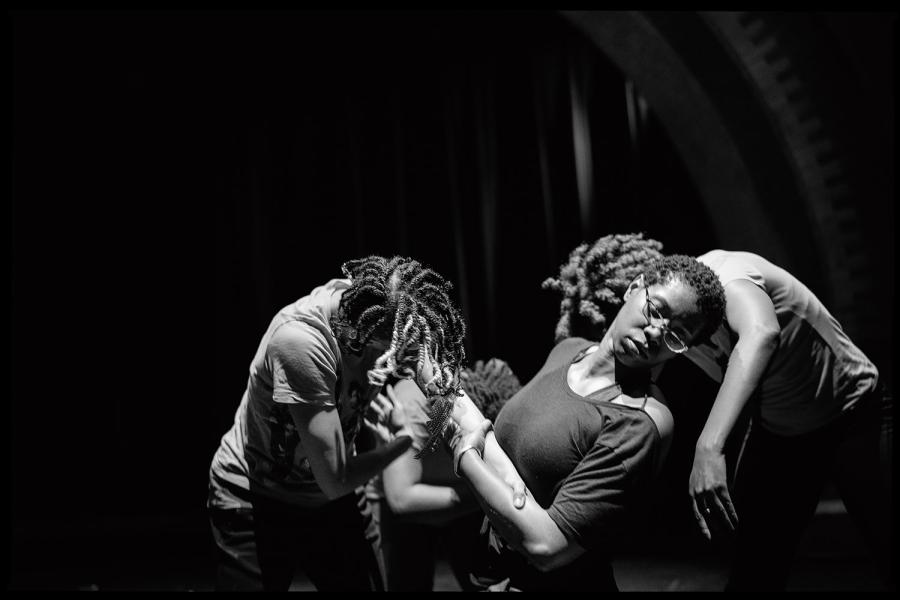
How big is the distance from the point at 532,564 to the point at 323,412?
1.84 ft

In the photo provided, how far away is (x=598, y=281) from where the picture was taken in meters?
2.37

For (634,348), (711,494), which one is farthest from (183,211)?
(711,494)

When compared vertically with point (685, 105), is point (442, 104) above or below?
above

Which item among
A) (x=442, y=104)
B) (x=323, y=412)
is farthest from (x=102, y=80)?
(x=323, y=412)

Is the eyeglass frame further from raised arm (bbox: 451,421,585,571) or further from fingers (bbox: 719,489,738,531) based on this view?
raised arm (bbox: 451,421,585,571)

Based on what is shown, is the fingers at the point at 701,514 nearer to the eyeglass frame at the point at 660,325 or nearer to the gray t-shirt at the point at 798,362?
the eyeglass frame at the point at 660,325

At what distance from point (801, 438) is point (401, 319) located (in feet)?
3.82

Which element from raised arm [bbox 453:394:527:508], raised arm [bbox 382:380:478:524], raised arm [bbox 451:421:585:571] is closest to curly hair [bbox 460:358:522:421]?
raised arm [bbox 382:380:478:524]

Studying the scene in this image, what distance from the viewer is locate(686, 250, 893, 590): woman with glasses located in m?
2.29

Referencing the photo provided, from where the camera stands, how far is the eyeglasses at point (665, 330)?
1.94 metres

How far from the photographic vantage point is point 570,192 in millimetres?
4441

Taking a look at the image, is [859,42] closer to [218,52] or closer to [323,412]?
[323,412]

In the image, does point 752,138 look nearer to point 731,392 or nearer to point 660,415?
point 731,392

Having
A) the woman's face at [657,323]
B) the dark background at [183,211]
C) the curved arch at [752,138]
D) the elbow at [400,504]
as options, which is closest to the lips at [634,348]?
the woman's face at [657,323]
